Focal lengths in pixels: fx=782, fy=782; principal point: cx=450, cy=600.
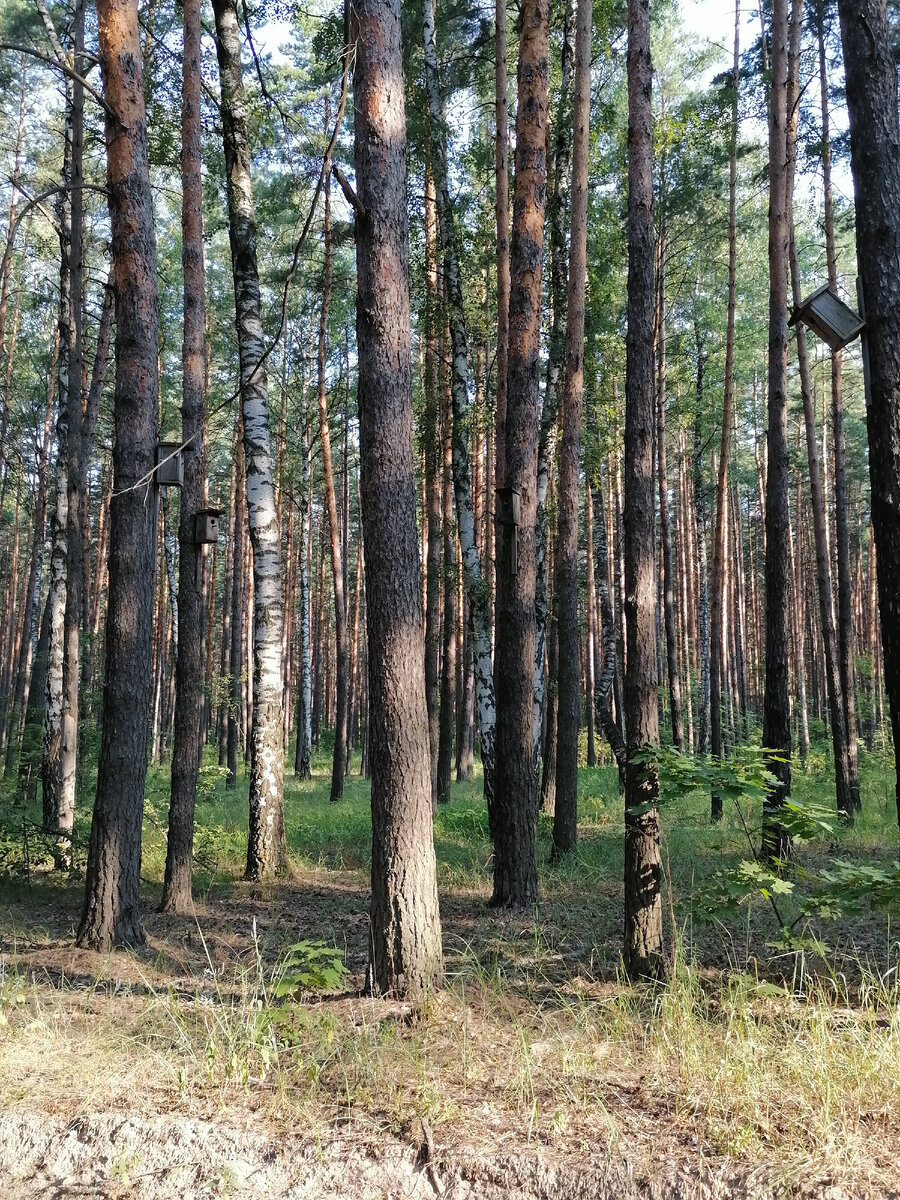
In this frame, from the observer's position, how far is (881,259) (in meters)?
4.40

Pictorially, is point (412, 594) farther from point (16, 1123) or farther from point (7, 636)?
point (7, 636)

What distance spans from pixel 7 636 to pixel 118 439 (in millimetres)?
29987

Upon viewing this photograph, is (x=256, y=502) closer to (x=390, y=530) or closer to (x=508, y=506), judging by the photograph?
(x=508, y=506)

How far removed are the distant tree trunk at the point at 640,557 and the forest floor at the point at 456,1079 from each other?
0.36m

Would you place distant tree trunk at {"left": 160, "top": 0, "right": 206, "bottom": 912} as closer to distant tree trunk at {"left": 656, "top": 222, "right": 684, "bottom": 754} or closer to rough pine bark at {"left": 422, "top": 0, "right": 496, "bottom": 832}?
rough pine bark at {"left": 422, "top": 0, "right": 496, "bottom": 832}

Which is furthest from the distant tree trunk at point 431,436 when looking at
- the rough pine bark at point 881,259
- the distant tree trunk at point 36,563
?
the distant tree trunk at point 36,563

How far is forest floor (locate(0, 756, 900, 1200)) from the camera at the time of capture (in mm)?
2947

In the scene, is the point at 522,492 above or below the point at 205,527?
above

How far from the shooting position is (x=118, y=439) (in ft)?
20.4

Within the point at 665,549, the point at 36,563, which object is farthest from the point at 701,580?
the point at 36,563

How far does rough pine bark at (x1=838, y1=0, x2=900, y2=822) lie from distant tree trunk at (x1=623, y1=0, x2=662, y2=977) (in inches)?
48.9

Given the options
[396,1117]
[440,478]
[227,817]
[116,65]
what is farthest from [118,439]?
[440,478]

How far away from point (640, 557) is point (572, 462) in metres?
3.73

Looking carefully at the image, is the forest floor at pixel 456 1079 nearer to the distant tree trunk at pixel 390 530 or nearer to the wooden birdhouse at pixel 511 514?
the distant tree trunk at pixel 390 530
